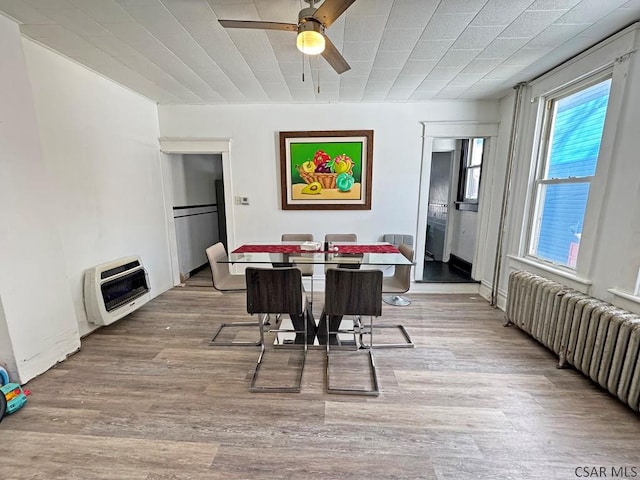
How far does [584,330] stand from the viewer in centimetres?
192

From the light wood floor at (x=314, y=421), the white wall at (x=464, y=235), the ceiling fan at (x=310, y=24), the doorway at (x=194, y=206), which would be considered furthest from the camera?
the white wall at (x=464, y=235)

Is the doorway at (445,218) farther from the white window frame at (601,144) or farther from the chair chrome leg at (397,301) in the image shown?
the white window frame at (601,144)

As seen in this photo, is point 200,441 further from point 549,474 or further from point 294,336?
point 549,474

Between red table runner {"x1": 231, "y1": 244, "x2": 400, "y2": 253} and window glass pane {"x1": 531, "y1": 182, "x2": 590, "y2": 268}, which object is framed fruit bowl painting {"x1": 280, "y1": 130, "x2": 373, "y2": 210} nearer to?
red table runner {"x1": 231, "y1": 244, "x2": 400, "y2": 253}

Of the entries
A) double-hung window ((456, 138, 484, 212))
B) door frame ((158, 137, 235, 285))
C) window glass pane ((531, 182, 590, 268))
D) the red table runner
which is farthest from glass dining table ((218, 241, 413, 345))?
double-hung window ((456, 138, 484, 212))

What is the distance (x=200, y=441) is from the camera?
4.89ft

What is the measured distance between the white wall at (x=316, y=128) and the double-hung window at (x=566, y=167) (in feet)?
3.25

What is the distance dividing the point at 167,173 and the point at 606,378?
16.1 ft

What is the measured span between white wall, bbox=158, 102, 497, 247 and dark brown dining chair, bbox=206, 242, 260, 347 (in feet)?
3.76

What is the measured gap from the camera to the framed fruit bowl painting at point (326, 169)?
355 cm

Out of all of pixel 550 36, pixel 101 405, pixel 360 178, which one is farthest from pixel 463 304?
pixel 101 405

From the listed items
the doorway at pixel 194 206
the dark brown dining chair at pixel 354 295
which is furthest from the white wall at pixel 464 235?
the doorway at pixel 194 206

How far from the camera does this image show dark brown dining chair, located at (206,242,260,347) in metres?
2.48

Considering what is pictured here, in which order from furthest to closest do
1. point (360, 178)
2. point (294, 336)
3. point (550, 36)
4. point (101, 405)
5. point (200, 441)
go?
point (360, 178) → point (294, 336) → point (550, 36) → point (101, 405) → point (200, 441)
